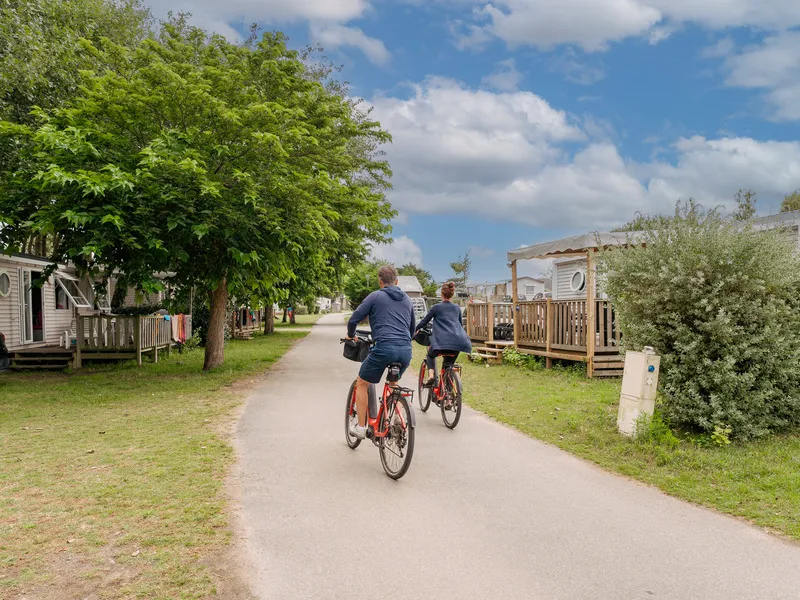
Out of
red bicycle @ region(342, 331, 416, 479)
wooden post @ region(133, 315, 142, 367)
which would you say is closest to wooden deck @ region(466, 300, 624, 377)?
red bicycle @ region(342, 331, 416, 479)

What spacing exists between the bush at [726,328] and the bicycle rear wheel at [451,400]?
2.36 metres

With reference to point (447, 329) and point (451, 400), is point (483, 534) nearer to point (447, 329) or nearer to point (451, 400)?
point (451, 400)

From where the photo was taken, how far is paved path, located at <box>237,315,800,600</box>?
131 inches


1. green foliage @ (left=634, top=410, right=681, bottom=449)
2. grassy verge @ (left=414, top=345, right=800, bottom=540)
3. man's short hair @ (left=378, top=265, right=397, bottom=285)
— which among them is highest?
man's short hair @ (left=378, top=265, right=397, bottom=285)

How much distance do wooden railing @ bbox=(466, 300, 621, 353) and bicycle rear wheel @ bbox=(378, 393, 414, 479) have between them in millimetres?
7484

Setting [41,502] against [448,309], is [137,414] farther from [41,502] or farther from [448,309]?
[448,309]

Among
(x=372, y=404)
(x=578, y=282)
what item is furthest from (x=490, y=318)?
(x=372, y=404)

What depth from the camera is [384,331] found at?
5648 millimetres

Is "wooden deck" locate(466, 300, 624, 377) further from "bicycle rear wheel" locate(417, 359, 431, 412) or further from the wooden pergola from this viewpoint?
"bicycle rear wheel" locate(417, 359, 431, 412)

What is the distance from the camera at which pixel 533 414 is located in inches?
337

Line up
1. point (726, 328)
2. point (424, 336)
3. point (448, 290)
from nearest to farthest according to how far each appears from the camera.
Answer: point (726, 328)
point (424, 336)
point (448, 290)

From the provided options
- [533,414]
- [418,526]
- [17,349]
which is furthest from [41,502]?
[17,349]

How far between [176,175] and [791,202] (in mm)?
51274

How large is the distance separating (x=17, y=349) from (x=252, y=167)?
32.2 feet
